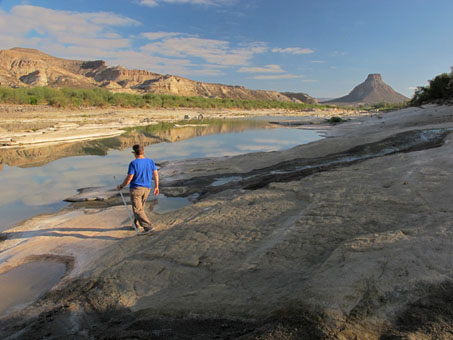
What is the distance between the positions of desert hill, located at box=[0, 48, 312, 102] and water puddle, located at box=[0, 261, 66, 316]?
106 metres

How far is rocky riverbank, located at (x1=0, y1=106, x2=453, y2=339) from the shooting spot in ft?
8.12

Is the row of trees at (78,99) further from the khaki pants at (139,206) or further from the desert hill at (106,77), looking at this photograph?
the khaki pants at (139,206)

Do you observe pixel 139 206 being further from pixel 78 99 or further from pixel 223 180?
pixel 78 99

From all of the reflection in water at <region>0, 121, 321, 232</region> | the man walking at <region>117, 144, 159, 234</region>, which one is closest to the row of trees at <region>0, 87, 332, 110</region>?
the reflection in water at <region>0, 121, 321, 232</region>

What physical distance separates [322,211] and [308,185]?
1887 mm

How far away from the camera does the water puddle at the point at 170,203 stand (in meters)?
7.93

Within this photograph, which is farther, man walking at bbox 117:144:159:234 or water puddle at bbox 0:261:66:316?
man walking at bbox 117:144:159:234

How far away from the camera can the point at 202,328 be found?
2.87m

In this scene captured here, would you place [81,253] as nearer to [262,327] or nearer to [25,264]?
[25,264]

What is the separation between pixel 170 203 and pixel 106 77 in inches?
6323

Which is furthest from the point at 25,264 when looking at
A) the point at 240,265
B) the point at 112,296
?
the point at 240,265

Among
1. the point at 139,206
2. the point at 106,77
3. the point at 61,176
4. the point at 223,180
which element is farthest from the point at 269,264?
the point at 106,77

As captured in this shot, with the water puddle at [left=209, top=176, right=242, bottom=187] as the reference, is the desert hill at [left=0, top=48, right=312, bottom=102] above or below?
above

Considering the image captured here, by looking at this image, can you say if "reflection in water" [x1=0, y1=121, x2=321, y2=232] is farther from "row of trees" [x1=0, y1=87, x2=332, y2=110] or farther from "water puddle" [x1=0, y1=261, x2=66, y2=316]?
"row of trees" [x1=0, y1=87, x2=332, y2=110]
